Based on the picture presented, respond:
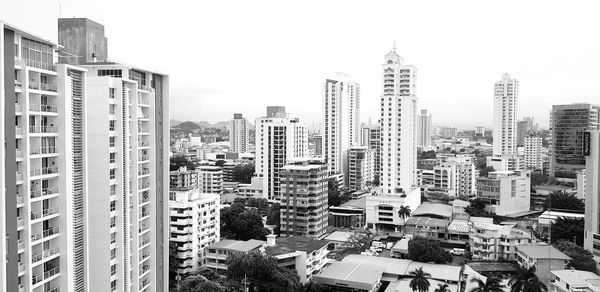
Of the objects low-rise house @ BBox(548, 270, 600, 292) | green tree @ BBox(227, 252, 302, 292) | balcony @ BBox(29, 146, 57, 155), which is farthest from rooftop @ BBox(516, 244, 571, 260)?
balcony @ BBox(29, 146, 57, 155)

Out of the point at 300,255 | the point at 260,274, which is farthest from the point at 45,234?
the point at 300,255

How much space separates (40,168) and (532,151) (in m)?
58.1

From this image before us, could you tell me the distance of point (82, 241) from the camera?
350 inches

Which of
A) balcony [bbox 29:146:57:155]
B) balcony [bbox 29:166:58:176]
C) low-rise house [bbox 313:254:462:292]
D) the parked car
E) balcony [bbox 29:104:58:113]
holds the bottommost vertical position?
the parked car

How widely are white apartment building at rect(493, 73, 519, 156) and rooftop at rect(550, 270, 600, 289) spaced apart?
1581 inches

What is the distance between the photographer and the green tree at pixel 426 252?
20.4 metres

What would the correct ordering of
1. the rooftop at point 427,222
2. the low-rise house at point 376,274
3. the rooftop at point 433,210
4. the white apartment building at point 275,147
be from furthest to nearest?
the white apartment building at point 275,147 → the rooftop at point 433,210 → the rooftop at point 427,222 → the low-rise house at point 376,274

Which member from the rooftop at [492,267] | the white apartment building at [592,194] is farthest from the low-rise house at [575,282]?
the white apartment building at [592,194]

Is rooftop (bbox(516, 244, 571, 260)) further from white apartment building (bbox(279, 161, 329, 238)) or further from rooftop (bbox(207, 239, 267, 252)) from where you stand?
white apartment building (bbox(279, 161, 329, 238))

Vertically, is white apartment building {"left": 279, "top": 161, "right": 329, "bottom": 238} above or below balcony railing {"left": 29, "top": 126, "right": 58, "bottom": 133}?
below

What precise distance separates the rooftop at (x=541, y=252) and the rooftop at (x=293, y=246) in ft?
24.4

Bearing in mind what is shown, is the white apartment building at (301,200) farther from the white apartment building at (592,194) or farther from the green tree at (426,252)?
the white apartment building at (592,194)

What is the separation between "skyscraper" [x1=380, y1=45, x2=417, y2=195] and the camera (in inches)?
1273

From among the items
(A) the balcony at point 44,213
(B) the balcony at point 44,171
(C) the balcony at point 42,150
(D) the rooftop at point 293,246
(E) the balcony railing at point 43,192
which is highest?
(C) the balcony at point 42,150
